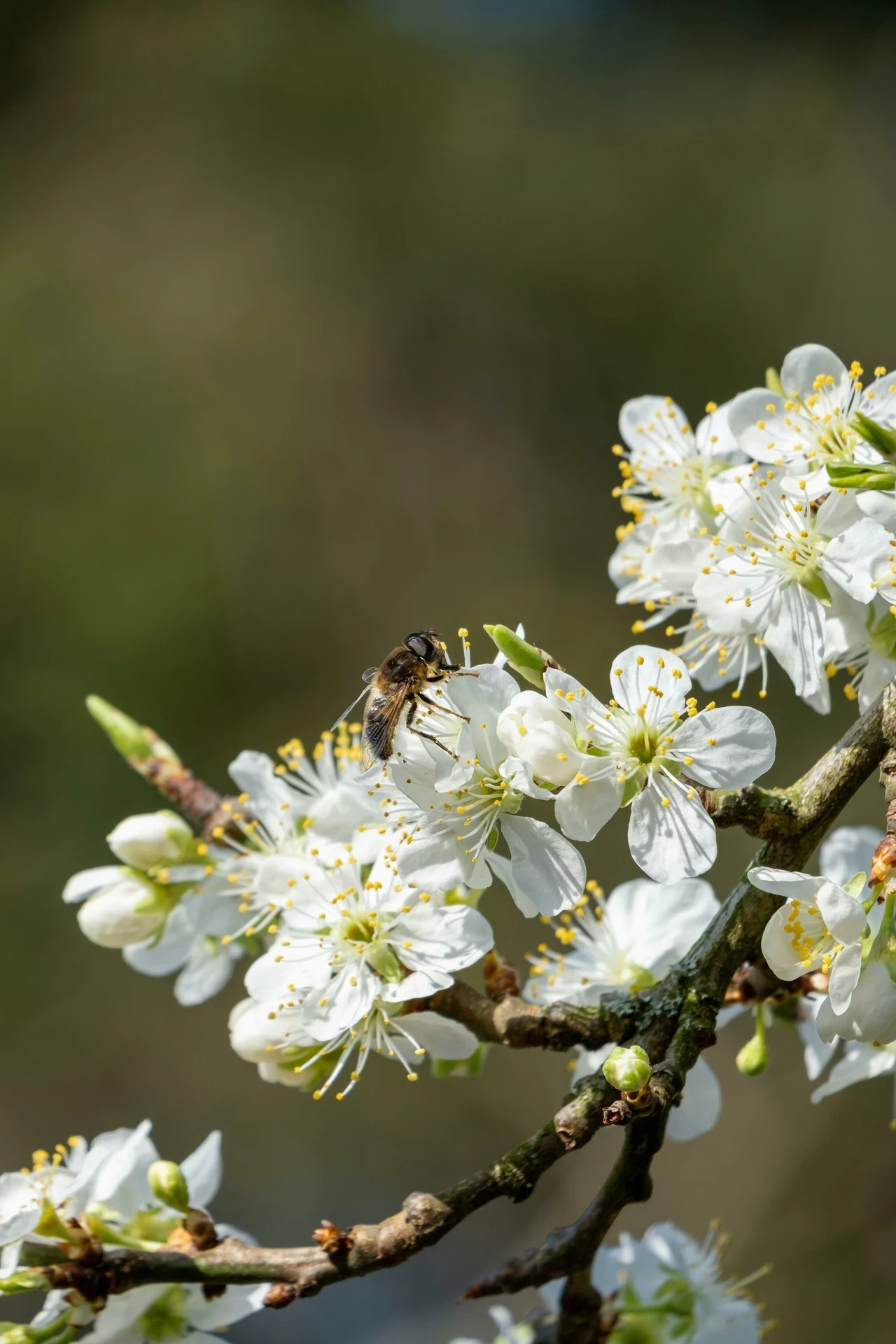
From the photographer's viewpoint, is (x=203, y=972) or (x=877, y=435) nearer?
(x=877, y=435)

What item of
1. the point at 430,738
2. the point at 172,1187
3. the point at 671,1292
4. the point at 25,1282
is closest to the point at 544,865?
the point at 430,738

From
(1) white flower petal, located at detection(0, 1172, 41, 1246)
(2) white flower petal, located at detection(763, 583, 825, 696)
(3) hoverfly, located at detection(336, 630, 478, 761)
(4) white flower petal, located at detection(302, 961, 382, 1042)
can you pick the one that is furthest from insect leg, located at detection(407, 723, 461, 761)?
(1) white flower petal, located at detection(0, 1172, 41, 1246)

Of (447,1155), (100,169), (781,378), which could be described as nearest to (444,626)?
(447,1155)

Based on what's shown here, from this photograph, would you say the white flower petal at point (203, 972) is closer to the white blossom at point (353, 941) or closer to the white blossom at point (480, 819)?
the white blossom at point (353, 941)

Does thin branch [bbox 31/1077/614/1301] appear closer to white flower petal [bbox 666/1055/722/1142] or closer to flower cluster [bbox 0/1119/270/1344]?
flower cluster [bbox 0/1119/270/1344]

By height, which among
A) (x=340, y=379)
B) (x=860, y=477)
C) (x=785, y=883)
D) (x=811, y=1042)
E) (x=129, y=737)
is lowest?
(x=811, y=1042)

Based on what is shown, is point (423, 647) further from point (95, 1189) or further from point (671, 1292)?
point (671, 1292)

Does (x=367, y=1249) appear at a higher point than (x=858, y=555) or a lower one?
lower
